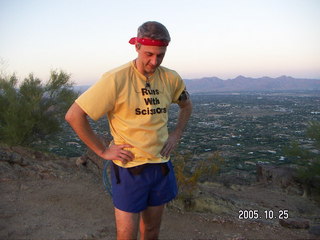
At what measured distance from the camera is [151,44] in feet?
7.11

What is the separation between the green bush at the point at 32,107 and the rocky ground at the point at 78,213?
3.35 meters

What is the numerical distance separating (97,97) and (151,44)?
0.51 m

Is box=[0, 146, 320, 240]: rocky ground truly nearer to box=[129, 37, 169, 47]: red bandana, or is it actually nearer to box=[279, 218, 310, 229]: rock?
box=[279, 218, 310, 229]: rock

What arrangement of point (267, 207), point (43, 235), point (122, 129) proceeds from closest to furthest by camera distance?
point (122, 129), point (43, 235), point (267, 207)

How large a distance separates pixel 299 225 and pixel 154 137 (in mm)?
3833

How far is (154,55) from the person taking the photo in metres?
2.20

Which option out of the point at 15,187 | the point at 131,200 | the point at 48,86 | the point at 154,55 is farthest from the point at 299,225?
the point at 48,86

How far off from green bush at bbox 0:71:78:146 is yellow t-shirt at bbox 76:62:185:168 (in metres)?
9.04

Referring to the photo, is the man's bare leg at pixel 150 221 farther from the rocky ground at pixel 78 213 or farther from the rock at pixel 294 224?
the rock at pixel 294 224

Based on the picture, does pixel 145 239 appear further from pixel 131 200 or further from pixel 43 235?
pixel 43 235

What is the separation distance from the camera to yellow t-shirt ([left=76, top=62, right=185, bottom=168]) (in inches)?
82.3
